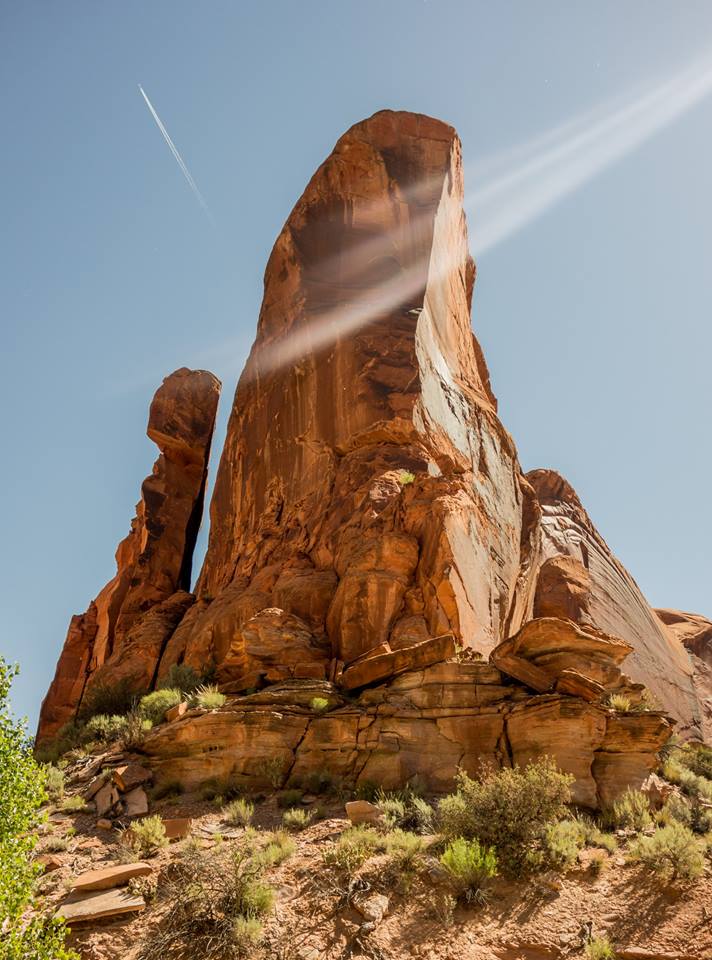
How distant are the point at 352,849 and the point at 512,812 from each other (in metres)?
2.51

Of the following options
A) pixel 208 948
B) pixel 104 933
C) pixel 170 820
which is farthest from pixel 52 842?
pixel 208 948

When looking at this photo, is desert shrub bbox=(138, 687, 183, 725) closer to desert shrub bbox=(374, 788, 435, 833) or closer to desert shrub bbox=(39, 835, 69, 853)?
desert shrub bbox=(39, 835, 69, 853)

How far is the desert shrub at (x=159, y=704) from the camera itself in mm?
16969

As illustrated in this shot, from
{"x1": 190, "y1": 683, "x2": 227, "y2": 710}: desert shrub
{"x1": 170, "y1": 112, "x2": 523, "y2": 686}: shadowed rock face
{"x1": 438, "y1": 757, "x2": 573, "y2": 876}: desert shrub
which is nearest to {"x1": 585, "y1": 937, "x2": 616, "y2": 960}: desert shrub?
{"x1": 438, "y1": 757, "x2": 573, "y2": 876}: desert shrub

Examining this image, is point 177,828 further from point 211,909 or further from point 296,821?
point 211,909

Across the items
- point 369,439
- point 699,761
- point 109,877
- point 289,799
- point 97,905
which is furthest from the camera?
point 369,439

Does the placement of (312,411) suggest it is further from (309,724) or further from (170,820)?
(170,820)

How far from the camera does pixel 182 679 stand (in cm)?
1966

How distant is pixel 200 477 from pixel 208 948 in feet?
101

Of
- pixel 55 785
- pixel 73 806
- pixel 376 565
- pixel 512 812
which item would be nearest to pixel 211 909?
pixel 512 812

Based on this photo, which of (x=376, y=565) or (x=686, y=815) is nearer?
(x=686, y=815)

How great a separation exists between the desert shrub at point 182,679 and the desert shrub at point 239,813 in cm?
589

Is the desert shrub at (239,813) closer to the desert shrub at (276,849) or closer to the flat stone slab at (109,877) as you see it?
the desert shrub at (276,849)

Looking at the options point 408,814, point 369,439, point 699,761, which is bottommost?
point 699,761
